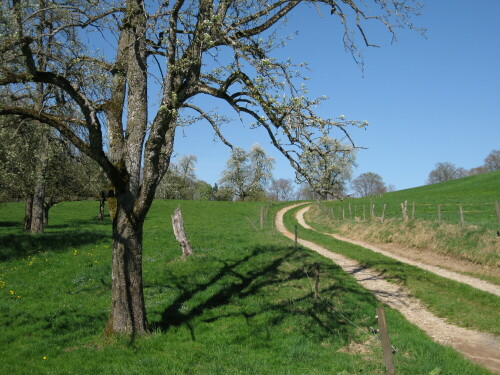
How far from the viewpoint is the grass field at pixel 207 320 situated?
789cm

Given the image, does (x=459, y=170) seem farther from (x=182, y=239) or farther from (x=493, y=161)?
(x=182, y=239)

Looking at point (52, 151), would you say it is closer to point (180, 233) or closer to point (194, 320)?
point (180, 233)

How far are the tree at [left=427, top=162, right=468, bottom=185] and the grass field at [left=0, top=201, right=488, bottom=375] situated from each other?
131709mm

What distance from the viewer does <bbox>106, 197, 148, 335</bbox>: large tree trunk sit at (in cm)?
914

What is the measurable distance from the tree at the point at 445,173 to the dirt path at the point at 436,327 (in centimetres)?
13059

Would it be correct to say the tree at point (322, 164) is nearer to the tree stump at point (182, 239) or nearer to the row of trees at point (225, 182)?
the tree stump at point (182, 239)

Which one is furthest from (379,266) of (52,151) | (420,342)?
(52,151)

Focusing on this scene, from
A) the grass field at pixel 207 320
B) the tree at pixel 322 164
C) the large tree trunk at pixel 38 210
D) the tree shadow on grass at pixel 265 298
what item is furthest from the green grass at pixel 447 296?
the large tree trunk at pixel 38 210

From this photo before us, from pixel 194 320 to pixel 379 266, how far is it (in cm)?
985

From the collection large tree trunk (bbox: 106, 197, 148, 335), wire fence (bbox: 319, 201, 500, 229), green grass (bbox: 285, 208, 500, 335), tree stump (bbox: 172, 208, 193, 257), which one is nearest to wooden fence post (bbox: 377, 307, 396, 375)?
green grass (bbox: 285, 208, 500, 335)

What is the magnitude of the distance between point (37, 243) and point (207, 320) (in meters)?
13.2

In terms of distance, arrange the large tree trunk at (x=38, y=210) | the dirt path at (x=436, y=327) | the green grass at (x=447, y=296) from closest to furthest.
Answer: the dirt path at (x=436, y=327)
the green grass at (x=447, y=296)
the large tree trunk at (x=38, y=210)

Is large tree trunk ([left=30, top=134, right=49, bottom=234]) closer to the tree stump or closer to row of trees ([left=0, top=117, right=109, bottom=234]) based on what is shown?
row of trees ([left=0, top=117, right=109, bottom=234])

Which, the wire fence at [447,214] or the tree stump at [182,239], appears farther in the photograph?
the wire fence at [447,214]
